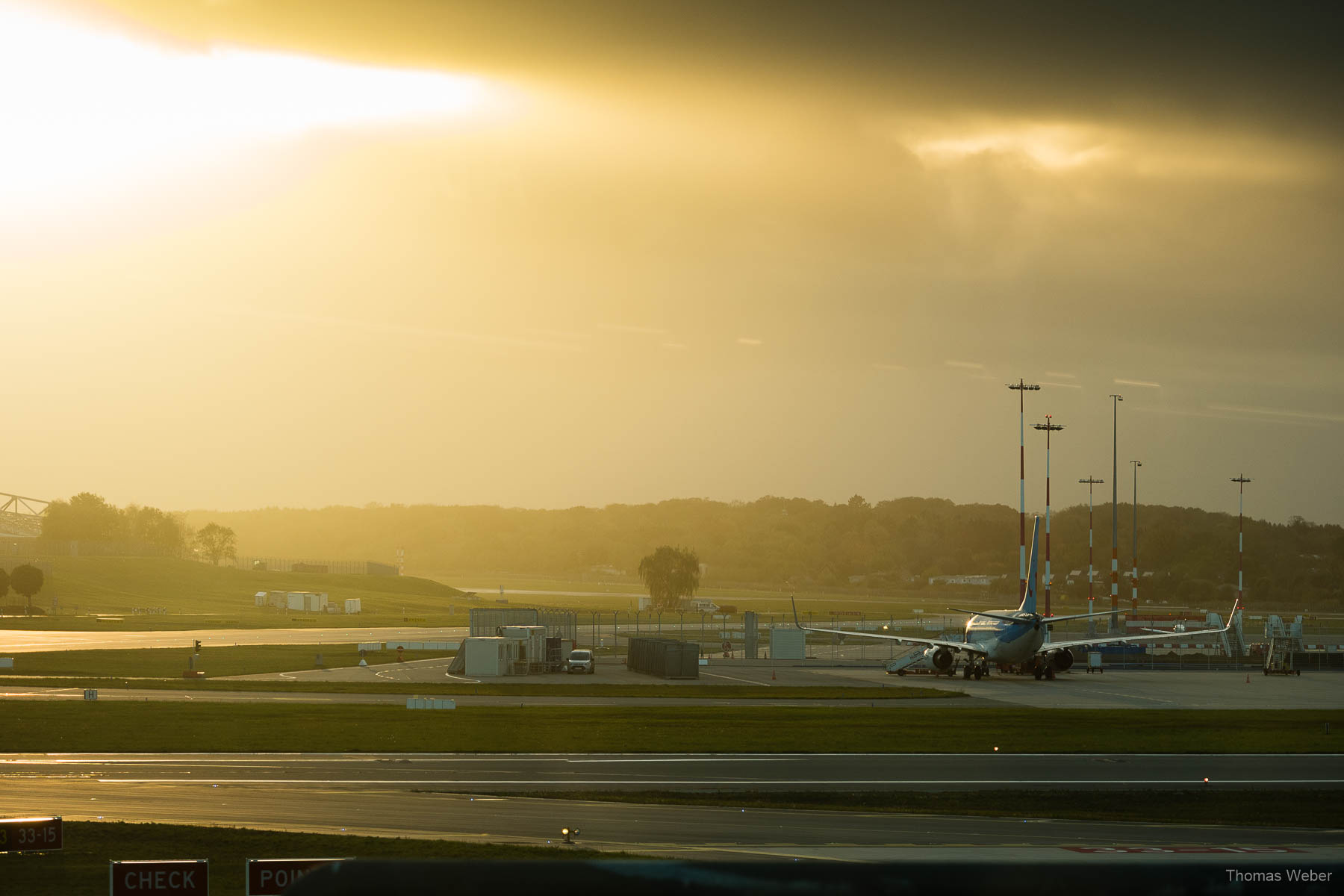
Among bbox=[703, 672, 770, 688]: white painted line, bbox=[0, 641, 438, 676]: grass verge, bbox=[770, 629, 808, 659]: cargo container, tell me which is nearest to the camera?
bbox=[0, 641, 438, 676]: grass verge

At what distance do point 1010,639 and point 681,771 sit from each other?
45.7 m

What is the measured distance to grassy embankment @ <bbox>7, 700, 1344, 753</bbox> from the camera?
38.9 meters

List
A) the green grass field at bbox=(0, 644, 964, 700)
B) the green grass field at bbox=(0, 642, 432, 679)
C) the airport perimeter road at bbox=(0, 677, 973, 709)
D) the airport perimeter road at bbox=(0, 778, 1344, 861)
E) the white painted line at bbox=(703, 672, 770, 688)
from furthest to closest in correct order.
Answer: the white painted line at bbox=(703, 672, 770, 688) → the green grass field at bbox=(0, 642, 432, 679) → the green grass field at bbox=(0, 644, 964, 700) → the airport perimeter road at bbox=(0, 677, 973, 709) → the airport perimeter road at bbox=(0, 778, 1344, 861)

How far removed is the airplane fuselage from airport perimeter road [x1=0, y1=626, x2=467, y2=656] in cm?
5408

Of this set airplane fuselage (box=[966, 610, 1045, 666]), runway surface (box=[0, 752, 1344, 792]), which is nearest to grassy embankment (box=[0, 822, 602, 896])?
runway surface (box=[0, 752, 1344, 792])

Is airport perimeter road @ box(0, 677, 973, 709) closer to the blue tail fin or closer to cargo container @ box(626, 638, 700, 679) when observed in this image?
cargo container @ box(626, 638, 700, 679)

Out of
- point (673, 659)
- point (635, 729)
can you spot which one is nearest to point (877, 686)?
point (673, 659)

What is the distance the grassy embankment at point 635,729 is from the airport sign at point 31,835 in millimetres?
15556

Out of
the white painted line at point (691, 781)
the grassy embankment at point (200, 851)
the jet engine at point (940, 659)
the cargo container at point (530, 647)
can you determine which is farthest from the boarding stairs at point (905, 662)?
the grassy embankment at point (200, 851)

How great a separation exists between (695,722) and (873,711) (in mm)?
10278

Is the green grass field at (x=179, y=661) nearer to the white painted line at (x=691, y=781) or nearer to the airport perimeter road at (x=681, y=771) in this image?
the airport perimeter road at (x=681, y=771)

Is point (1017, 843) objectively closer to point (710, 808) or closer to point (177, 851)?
point (710, 808)

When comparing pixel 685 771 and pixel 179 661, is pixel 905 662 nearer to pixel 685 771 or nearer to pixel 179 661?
pixel 685 771

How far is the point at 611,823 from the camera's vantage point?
83.0ft
